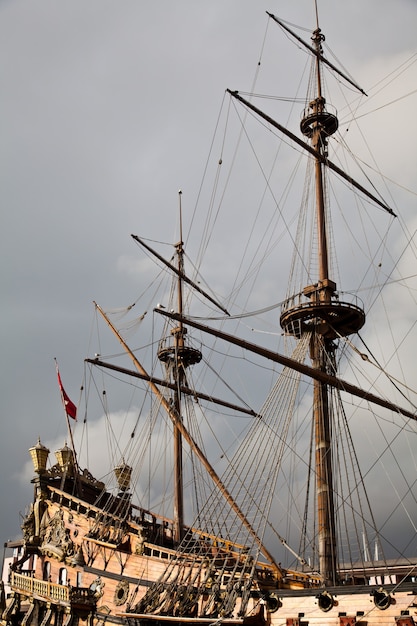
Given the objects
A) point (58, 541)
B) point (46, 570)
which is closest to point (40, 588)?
point (58, 541)

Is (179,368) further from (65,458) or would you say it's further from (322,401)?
(322,401)

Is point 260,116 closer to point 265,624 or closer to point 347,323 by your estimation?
point 347,323

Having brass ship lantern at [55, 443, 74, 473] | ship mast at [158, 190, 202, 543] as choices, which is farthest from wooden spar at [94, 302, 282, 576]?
brass ship lantern at [55, 443, 74, 473]

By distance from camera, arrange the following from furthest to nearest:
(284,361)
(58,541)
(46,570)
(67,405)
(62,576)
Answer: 1. (67,405)
2. (46,570)
3. (58,541)
4. (62,576)
5. (284,361)

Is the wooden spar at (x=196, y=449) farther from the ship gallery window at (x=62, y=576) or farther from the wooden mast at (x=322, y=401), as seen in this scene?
the ship gallery window at (x=62, y=576)

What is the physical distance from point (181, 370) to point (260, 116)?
1707 centimetres

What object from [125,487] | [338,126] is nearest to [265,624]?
[125,487]

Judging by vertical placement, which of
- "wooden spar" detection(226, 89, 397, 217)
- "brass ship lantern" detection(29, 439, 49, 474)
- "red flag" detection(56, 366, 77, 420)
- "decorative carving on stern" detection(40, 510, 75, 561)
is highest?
"wooden spar" detection(226, 89, 397, 217)

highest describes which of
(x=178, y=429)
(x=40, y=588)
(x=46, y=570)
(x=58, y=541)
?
(x=178, y=429)

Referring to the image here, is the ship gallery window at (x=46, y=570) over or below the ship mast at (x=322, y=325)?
below

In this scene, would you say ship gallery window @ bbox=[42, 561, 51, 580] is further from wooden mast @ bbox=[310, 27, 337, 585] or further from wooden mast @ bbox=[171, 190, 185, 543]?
wooden mast @ bbox=[310, 27, 337, 585]

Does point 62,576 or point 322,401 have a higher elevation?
point 322,401

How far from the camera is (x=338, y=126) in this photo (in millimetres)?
32250

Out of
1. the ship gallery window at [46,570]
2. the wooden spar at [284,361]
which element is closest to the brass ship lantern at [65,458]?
the ship gallery window at [46,570]
